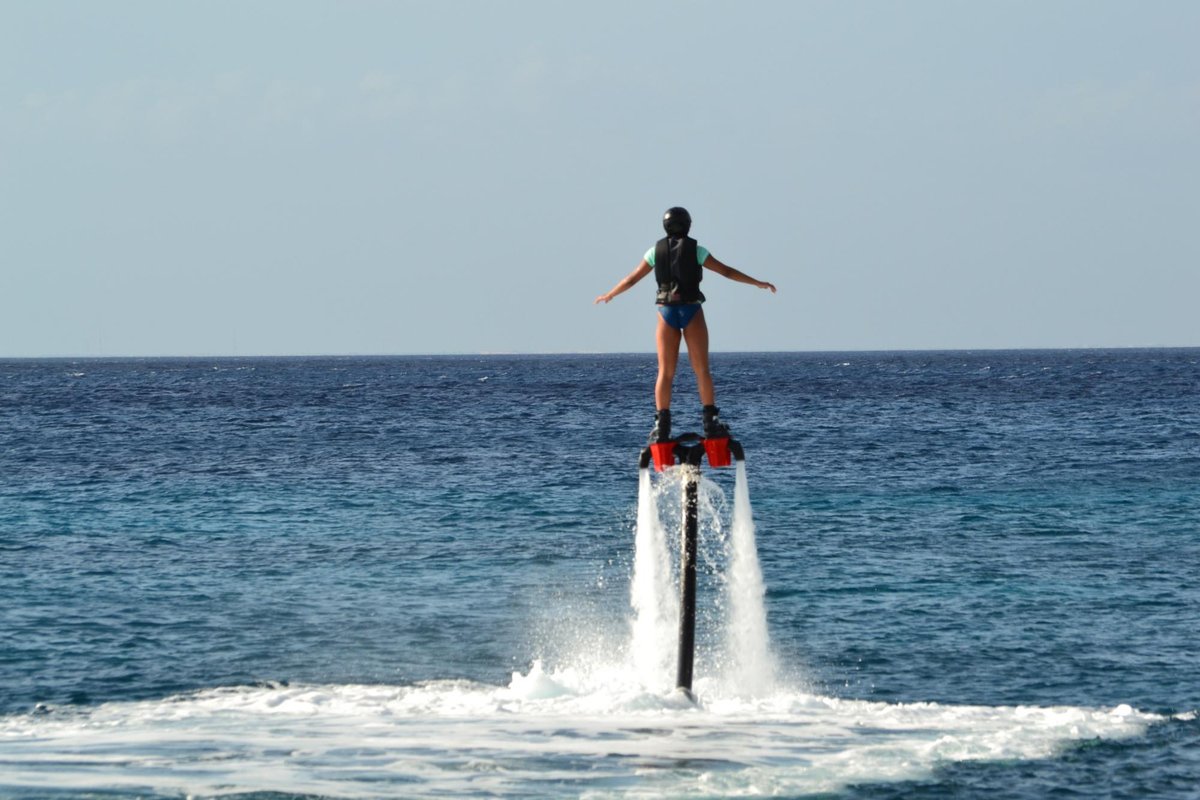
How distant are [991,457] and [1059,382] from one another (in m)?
102

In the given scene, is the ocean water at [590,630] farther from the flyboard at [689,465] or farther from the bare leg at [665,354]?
the bare leg at [665,354]

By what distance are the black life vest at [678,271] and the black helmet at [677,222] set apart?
9 centimetres

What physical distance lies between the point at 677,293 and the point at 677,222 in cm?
84

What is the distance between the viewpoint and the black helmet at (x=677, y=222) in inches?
709

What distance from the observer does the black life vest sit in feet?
58.7

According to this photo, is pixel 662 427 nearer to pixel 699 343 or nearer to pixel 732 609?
pixel 699 343

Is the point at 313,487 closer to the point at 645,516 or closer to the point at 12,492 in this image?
the point at 12,492

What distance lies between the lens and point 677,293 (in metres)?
17.9

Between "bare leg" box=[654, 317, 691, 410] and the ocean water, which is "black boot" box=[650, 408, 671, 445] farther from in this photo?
the ocean water

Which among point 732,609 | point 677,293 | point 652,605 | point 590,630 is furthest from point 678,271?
point 590,630

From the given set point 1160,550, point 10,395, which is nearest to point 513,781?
point 1160,550

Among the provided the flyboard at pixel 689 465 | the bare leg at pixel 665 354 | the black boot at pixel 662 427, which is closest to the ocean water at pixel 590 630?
the flyboard at pixel 689 465

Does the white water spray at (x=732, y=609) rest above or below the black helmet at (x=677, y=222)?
below

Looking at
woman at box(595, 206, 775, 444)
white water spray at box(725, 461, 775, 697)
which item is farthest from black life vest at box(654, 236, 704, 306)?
white water spray at box(725, 461, 775, 697)
